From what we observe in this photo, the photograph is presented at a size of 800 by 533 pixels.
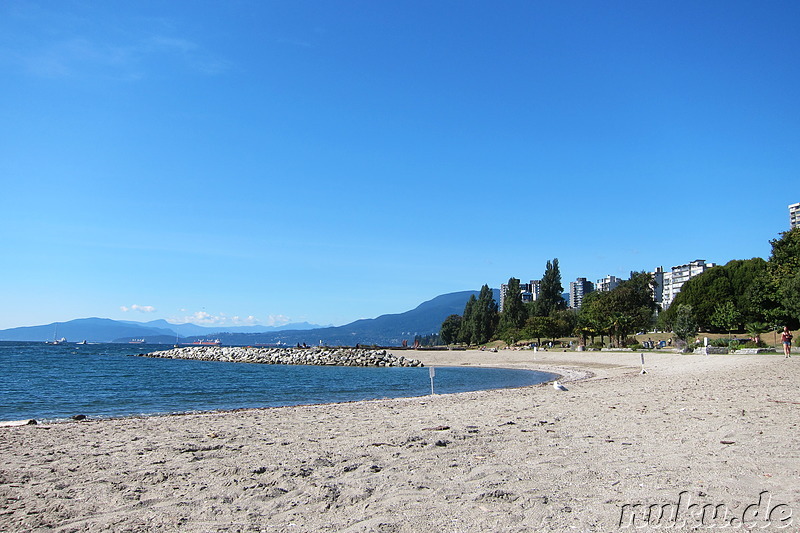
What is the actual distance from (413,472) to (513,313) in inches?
4226

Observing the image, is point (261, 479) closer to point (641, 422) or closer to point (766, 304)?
point (641, 422)

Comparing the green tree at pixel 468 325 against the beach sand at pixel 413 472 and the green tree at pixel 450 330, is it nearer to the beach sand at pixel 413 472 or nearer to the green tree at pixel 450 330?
the green tree at pixel 450 330

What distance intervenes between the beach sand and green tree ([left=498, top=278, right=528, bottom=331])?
98.0 metres

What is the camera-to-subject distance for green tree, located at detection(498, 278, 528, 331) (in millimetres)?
108688

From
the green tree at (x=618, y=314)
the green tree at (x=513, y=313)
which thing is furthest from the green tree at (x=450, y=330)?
the green tree at (x=618, y=314)

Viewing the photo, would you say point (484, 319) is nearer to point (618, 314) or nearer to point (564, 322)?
point (564, 322)

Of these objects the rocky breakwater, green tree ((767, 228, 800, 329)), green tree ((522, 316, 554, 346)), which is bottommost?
the rocky breakwater

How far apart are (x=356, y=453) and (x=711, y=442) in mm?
5316

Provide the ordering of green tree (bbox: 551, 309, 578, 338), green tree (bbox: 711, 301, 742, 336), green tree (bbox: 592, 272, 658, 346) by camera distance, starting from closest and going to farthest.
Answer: green tree (bbox: 711, 301, 742, 336) < green tree (bbox: 592, 272, 658, 346) < green tree (bbox: 551, 309, 578, 338)

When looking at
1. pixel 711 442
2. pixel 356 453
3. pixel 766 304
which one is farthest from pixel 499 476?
pixel 766 304

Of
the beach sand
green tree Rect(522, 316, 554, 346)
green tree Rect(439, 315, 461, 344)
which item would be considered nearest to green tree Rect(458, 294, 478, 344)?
green tree Rect(439, 315, 461, 344)

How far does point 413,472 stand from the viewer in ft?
22.1

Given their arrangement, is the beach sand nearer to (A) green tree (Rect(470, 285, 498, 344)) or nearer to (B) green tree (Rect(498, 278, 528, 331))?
(B) green tree (Rect(498, 278, 528, 331))

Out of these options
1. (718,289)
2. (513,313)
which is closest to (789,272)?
(718,289)
